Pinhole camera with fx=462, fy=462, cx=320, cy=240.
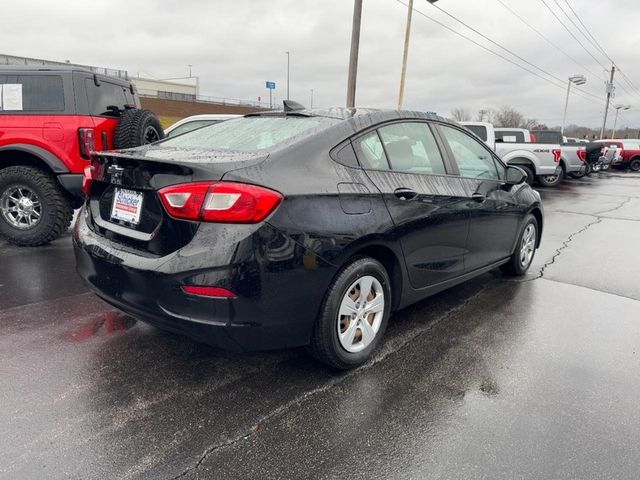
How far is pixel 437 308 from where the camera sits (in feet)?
13.3

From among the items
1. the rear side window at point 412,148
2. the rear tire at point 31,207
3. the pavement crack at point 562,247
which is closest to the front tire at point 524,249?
the pavement crack at point 562,247

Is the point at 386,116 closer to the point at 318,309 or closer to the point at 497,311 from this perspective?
the point at 318,309

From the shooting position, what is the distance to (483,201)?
3879 millimetres

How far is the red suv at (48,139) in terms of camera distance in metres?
5.21

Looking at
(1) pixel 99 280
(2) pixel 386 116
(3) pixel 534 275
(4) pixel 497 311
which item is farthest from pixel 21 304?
(3) pixel 534 275

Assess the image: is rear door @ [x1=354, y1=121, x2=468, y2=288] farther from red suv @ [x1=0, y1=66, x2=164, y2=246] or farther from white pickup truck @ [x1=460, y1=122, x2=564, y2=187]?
white pickup truck @ [x1=460, y1=122, x2=564, y2=187]

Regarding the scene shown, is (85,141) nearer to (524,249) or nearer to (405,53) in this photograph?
(524,249)

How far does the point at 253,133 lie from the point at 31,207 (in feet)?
12.6

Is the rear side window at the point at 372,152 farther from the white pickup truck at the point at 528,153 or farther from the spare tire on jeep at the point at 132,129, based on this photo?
the white pickup truck at the point at 528,153

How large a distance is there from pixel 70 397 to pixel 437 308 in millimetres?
2840

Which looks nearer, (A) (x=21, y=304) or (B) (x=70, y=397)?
(B) (x=70, y=397)

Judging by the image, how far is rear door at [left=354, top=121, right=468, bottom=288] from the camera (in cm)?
297

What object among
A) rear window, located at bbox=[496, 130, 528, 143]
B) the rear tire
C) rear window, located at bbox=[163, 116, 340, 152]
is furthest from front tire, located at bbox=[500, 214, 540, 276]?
rear window, located at bbox=[496, 130, 528, 143]

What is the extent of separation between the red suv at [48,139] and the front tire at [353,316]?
381 cm
